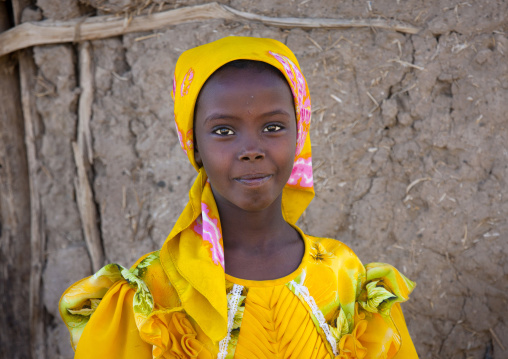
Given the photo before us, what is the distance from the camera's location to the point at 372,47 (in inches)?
110

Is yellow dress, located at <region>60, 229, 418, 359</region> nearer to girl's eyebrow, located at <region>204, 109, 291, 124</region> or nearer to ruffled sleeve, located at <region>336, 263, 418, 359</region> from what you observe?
ruffled sleeve, located at <region>336, 263, 418, 359</region>

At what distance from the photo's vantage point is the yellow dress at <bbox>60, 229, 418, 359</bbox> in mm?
1674

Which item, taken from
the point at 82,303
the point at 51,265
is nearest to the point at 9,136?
the point at 51,265

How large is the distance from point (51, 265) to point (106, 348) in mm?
1627

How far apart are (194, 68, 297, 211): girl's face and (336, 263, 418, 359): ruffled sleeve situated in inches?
19.1

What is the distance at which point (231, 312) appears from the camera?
1.72 meters

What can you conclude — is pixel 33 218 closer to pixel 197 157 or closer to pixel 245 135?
pixel 197 157

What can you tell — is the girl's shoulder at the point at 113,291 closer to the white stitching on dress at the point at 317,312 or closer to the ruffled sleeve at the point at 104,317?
the ruffled sleeve at the point at 104,317

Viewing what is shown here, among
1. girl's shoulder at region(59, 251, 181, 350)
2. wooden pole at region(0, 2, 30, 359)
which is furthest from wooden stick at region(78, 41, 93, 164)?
girl's shoulder at region(59, 251, 181, 350)

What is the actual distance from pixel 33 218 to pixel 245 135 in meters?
1.95

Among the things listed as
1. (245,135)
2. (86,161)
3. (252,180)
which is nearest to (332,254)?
(252,180)

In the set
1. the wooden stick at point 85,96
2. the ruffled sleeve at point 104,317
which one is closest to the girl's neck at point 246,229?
the ruffled sleeve at point 104,317

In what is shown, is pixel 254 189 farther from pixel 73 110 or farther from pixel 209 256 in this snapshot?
pixel 73 110

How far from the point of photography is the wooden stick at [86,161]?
3.01 metres
